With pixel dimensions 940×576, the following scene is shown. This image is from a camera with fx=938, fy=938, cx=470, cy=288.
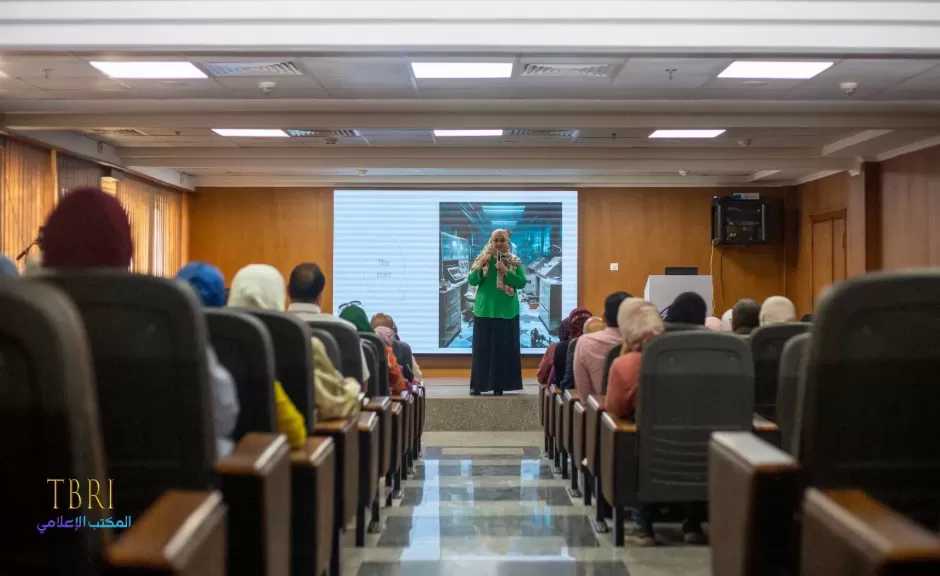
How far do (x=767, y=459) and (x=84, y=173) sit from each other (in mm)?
9490

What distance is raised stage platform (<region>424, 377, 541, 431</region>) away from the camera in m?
8.78

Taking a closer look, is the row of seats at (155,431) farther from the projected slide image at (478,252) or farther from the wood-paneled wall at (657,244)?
the wood-paneled wall at (657,244)

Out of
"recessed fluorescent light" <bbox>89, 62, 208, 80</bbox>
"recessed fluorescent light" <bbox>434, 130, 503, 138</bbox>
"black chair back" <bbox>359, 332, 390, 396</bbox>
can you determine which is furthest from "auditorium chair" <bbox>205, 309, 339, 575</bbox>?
"recessed fluorescent light" <bbox>434, 130, 503, 138</bbox>

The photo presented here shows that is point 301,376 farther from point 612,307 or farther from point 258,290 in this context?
point 612,307

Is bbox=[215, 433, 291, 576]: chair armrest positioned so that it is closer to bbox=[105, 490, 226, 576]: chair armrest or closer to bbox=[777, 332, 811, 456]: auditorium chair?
bbox=[105, 490, 226, 576]: chair armrest

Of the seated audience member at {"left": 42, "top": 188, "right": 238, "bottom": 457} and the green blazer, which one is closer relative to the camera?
the seated audience member at {"left": 42, "top": 188, "right": 238, "bottom": 457}

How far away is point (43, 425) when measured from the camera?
133cm

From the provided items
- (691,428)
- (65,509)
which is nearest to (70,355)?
(65,509)

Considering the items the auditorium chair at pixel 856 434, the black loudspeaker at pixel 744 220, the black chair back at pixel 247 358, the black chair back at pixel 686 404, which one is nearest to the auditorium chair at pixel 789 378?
the black chair back at pixel 686 404

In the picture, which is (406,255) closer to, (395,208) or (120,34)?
(395,208)

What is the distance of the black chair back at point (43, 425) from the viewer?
130 centimetres

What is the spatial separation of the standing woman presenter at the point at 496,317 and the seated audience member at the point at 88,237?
681 centimetres

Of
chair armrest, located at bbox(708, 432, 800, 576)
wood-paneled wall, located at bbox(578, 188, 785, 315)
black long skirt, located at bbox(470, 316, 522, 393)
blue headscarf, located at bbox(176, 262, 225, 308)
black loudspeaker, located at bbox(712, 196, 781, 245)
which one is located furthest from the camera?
wood-paneled wall, located at bbox(578, 188, 785, 315)

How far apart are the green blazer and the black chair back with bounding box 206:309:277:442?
258 inches
